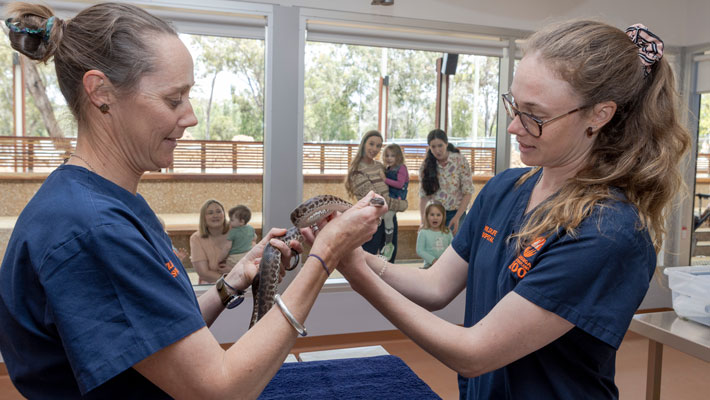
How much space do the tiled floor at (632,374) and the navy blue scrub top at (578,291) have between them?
241 centimetres

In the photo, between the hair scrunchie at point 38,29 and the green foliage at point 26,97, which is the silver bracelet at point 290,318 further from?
the green foliage at point 26,97

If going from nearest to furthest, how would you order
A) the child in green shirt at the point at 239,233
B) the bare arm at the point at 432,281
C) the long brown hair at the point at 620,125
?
the long brown hair at the point at 620,125 → the bare arm at the point at 432,281 → the child in green shirt at the point at 239,233

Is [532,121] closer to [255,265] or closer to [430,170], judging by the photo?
[255,265]

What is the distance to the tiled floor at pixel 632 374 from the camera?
371 cm

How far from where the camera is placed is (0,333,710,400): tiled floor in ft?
12.2

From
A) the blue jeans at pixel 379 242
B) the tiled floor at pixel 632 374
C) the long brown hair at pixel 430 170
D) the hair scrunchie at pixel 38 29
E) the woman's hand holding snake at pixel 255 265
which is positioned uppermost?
the hair scrunchie at pixel 38 29

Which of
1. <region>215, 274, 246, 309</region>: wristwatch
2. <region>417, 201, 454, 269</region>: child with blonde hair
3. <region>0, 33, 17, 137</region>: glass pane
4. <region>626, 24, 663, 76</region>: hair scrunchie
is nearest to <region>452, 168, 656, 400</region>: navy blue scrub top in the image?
<region>626, 24, 663, 76</region>: hair scrunchie

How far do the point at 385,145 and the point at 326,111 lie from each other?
0.62 metres

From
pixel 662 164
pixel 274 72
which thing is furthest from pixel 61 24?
pixel 274 72

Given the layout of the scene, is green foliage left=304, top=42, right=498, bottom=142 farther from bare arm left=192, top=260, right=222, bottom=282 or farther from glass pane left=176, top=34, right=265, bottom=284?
bare arm left=192, top=260, right=222, bottom=282

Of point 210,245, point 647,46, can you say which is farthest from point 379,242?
point 647,46

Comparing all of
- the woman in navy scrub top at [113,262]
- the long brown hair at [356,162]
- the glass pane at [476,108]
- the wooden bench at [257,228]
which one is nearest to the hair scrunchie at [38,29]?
the woman in navy scrub top at [113,262]

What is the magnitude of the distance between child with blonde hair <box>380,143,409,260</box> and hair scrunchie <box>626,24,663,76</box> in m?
3.40

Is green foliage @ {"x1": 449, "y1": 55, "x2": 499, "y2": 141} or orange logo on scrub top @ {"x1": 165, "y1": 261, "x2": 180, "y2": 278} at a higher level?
green foliage @ {"x1": 449, "y1": 55, "x2": 499, "y2": 141}
